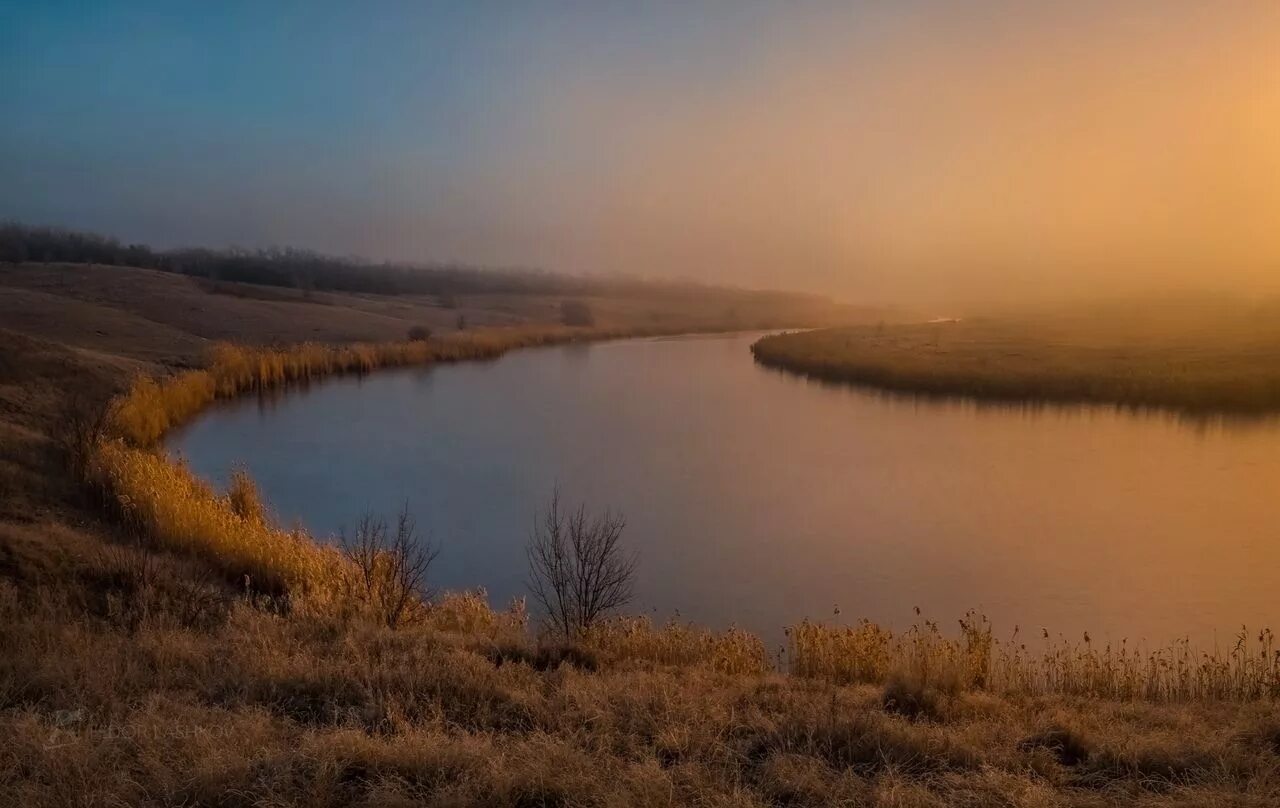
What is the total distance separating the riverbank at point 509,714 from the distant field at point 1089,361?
1686cm

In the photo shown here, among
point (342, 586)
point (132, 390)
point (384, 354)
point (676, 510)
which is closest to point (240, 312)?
point (384, 354)

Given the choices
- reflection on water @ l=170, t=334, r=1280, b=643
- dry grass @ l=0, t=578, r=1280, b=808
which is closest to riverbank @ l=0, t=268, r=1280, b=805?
dry grass @ l=0, t=578, r=1280, b=808

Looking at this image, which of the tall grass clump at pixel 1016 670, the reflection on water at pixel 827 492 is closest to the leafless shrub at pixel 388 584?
the reflection on water at pixel 827 492

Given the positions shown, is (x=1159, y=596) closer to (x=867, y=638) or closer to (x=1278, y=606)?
(x=1278, y=606)

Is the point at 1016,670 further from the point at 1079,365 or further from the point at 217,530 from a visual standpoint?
the point at 1079,365

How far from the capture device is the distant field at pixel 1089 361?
21.7 m

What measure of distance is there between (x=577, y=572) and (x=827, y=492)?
6.17 meters

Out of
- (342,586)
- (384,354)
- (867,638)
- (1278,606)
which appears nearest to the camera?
(867,638)

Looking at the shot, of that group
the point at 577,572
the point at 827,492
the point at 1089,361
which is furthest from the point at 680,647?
the point at 1089,361

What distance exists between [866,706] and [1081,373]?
22.5 metres

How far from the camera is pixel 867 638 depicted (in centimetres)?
661

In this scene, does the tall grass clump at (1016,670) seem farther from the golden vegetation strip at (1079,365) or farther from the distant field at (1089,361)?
the distant field at (1089,361)

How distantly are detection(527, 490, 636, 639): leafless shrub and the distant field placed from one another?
15.8 metres

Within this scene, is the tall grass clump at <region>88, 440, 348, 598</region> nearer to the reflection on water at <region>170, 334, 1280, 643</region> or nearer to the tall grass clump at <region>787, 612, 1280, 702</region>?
the reflection on water at <region>170, 334, 1280, 643</region>
